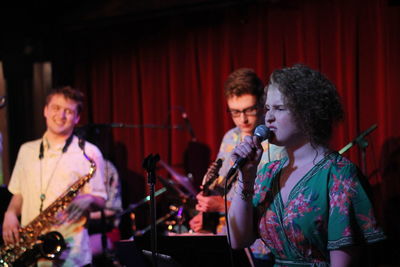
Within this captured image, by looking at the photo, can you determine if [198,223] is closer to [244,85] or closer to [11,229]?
[244,85]

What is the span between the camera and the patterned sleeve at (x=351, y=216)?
185 centimetres

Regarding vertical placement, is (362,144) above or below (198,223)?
above

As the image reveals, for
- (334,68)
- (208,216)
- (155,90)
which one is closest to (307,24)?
(334,68)

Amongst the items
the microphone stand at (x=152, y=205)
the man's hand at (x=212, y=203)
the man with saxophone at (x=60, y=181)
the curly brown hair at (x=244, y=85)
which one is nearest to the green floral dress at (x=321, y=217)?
the microphone stand at (x=152, y=205)

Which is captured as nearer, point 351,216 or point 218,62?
point 351,216

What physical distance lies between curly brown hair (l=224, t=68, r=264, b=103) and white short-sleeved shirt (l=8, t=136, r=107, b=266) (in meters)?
1.38

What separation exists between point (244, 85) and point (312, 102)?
5.01 feet

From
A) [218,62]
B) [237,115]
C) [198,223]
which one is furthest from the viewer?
[218,62]

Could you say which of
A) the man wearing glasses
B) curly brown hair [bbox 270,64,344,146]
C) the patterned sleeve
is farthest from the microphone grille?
the man wearing glasses

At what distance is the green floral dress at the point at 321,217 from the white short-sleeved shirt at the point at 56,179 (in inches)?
88.6

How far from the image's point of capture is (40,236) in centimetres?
396

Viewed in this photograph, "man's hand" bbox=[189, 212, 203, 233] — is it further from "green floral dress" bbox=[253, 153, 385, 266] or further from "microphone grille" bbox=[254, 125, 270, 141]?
"microphone grille" bbox=[254, 125, 270, 141]

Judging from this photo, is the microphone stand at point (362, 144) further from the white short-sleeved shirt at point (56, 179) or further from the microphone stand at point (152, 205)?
the microphone stand at point (152, 205)

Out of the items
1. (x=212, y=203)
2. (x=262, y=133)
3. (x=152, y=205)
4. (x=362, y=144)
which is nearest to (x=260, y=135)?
(x=262, y=133)
